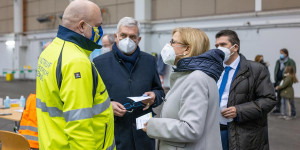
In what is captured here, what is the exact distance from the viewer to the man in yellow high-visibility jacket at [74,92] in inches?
63.8

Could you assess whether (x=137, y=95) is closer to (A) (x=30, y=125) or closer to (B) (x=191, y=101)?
(B) (x=191, y=101)

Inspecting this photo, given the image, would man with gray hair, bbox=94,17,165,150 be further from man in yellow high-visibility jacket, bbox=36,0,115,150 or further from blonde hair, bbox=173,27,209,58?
blonde hair, bbox=173,27,209,58

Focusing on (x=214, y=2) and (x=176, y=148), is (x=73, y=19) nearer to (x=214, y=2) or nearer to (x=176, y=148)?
(x=176, y=148)

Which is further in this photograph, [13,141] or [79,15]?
[13,141]

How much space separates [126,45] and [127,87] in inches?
16.4

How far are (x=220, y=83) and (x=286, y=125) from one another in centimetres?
537

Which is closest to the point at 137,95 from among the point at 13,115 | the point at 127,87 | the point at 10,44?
the point at 127,87

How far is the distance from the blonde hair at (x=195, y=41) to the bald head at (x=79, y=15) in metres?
0.65

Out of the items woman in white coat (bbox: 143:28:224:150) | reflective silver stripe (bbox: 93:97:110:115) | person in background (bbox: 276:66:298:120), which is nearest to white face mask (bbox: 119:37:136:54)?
woman in white coat (bbox: 143:28:224:150)

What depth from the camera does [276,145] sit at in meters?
5.69

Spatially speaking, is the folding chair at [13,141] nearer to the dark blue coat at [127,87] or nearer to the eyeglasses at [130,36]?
the dark blue coat at [127,87]

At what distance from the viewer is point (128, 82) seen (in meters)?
2.75

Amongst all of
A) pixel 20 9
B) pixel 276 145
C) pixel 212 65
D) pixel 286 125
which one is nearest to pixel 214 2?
pixel 286 125

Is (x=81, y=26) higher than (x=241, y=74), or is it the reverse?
(x=81, y=26)
